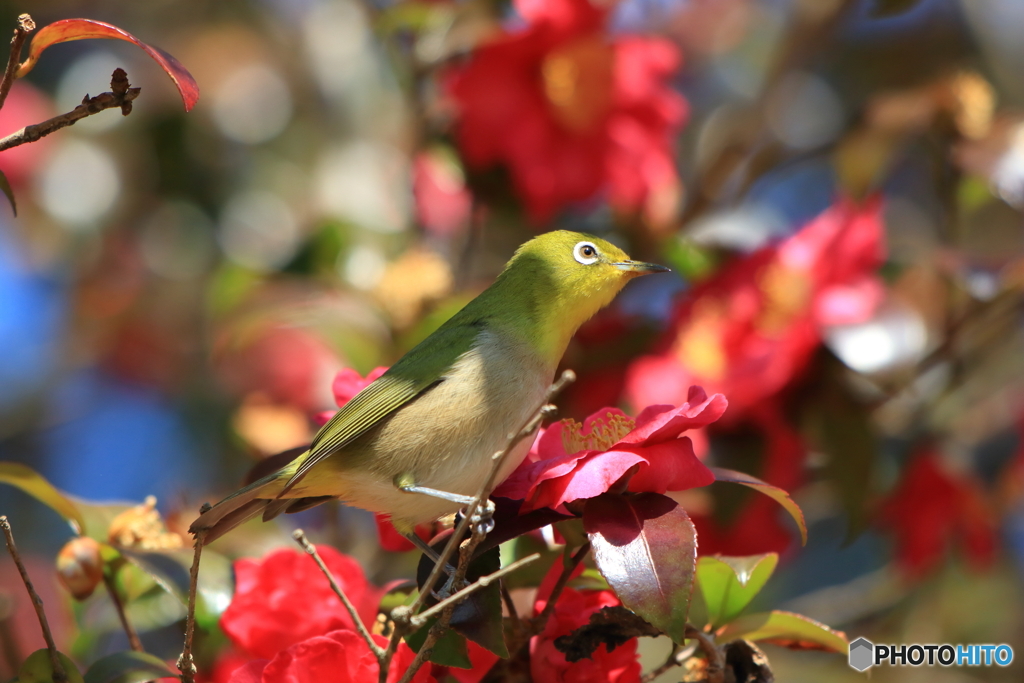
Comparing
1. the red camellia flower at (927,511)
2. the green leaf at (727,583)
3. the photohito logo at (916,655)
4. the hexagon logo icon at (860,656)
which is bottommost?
the red camellia flower at (927,511)

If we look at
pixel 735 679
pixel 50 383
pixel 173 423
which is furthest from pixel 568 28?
pixel 50 383

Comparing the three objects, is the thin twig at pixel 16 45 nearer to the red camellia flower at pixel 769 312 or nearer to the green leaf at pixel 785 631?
the green leaf at pixel 785 631

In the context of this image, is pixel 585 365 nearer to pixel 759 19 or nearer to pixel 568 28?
pixel 568 28

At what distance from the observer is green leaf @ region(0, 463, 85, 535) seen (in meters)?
1.95

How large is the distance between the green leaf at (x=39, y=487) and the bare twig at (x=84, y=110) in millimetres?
770

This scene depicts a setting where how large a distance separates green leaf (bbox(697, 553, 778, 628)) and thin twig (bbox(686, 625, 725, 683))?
0.15m

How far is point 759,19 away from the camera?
19.1 ft

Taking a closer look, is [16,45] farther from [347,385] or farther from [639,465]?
[639,465]

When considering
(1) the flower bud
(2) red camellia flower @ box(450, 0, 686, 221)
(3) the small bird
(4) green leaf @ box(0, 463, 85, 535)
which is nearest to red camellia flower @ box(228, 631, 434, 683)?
(3) the small bird

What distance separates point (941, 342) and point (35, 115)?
435 cm

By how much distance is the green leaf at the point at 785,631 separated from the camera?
191cm

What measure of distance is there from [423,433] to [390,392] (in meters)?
0.13

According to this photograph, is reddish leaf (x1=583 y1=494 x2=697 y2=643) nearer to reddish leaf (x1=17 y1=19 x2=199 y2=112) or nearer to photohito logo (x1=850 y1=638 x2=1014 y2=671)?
photohito logo (x1=850 y1=638 x2=1014 y2=671)

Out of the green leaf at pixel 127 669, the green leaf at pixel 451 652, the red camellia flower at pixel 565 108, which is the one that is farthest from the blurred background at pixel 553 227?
the green leaf at pixel 451 652
